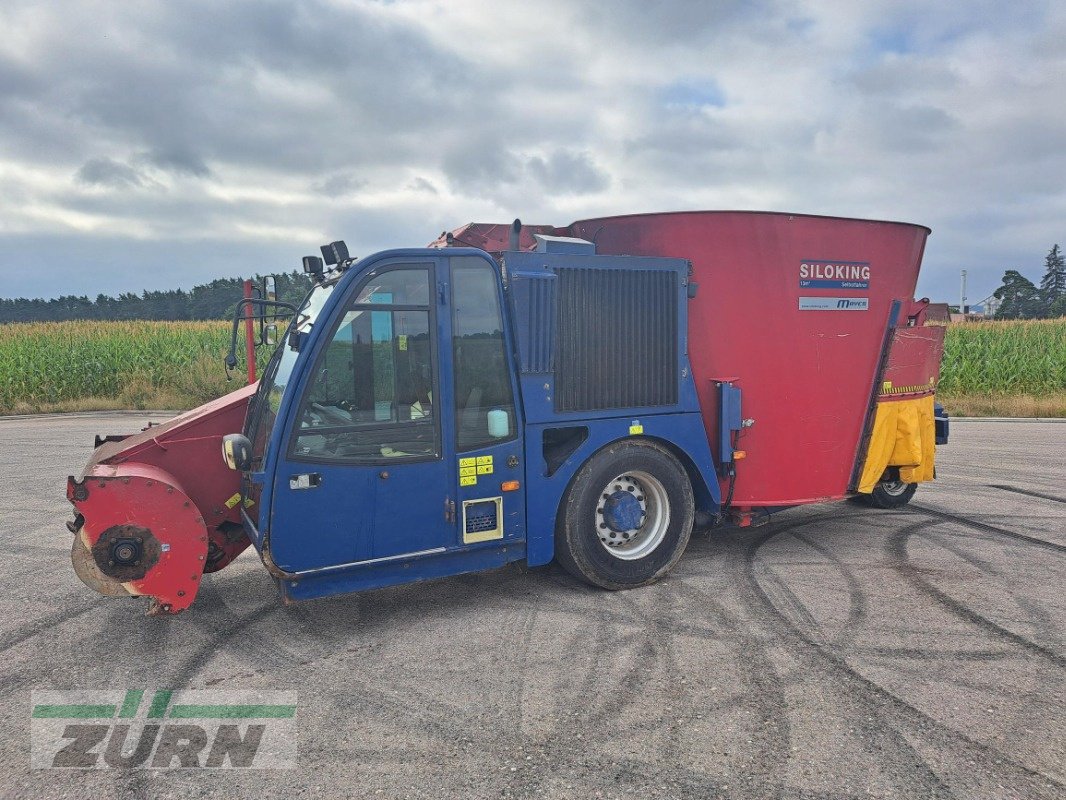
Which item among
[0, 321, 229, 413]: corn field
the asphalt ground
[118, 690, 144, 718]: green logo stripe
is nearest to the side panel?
the asphalt ground

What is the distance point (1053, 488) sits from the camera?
27.2 ft

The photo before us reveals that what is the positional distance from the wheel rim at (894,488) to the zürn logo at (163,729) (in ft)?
20.1

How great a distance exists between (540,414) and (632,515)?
1049 mm

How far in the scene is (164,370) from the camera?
19.0 m

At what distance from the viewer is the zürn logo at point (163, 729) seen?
323 cm

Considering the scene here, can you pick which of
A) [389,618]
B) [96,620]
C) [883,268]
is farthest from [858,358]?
[96,620]

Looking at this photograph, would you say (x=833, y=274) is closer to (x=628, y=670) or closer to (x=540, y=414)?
(x=540, y=414)

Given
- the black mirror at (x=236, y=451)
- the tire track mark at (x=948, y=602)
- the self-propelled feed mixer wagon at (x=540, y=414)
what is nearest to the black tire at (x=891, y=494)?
the tire track mark at (x=948, y=602)

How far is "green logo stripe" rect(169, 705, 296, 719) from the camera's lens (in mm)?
3568

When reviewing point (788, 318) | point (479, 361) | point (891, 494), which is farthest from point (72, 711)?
point (891, 494)

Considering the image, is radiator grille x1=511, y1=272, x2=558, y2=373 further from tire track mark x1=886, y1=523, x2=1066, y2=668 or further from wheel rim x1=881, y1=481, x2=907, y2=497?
wheel rim x1=881, y1=481, x2=907, y2=497

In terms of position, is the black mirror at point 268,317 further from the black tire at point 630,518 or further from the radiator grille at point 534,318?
the black tire at point 630,518

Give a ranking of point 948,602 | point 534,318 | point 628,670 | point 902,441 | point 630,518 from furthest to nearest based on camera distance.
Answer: point 902,441 → point 630,518 → point 948,602 → point 534,318 → point 628,670

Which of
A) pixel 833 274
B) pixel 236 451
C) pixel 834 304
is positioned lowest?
pixel 236 451
